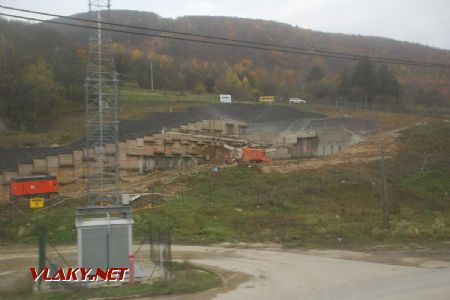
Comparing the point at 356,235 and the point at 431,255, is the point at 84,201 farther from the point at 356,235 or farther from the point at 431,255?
the point at 431,255

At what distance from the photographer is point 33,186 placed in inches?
1296

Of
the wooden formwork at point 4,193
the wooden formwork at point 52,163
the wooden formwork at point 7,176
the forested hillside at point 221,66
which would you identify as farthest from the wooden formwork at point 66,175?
the forested hillside at point 221,66

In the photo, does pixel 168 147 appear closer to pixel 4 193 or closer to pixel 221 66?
pixel 4 193

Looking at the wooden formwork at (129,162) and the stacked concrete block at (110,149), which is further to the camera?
the wooden formwork at (129,162)

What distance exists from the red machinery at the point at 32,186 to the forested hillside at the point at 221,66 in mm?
12572

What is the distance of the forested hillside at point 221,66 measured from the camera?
66.7 metres

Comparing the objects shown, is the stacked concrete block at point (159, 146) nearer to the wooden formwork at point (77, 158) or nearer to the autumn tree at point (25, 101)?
the wooden formwork at point (77, 158)

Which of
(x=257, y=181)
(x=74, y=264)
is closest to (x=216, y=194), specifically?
(x=257, y=181)

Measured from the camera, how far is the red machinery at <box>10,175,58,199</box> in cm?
3250

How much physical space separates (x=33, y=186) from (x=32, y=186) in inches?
2.5

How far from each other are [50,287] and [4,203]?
21.4 metres

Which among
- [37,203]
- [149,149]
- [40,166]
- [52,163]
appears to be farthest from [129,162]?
[37,203]

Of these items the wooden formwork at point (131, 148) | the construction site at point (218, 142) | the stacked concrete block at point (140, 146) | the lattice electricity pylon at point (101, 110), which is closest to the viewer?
the lattice electricity pylon at point (101, 110)

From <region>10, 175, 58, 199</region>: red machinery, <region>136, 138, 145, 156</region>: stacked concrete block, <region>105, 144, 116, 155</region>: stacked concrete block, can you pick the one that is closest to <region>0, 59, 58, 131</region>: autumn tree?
<region>136, 138, 145, 156</region>: stacked concrete block
